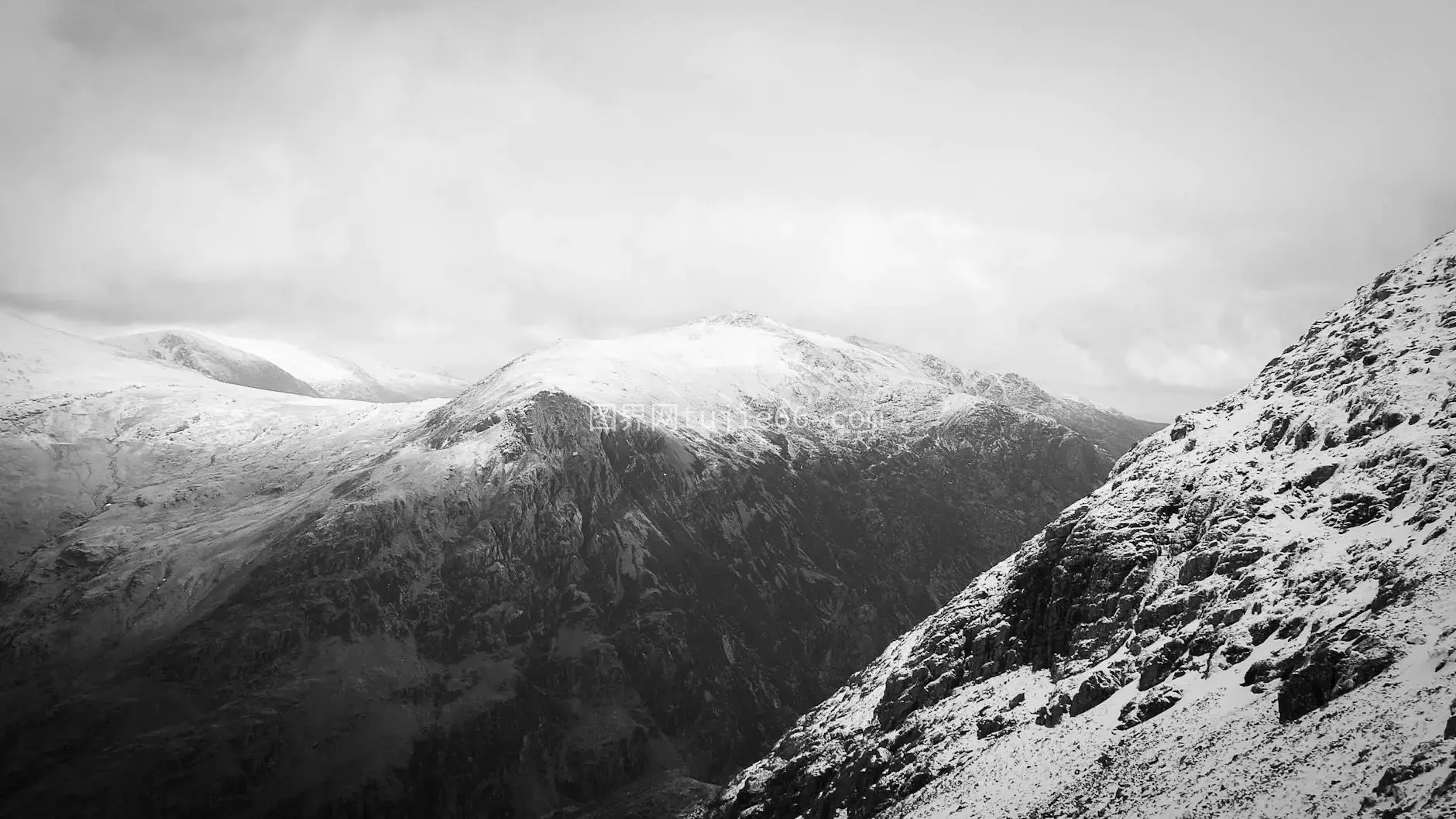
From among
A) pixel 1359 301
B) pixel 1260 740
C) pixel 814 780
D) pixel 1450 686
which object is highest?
pixel 1359 301

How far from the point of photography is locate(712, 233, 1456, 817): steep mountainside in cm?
6988

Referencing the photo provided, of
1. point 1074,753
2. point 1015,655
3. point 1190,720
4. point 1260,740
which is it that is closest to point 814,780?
point 1015,655

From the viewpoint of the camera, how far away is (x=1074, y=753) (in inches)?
3561

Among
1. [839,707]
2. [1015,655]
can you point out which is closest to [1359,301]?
[1015,655]

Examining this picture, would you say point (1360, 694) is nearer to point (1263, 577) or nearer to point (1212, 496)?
point (1263, 577)

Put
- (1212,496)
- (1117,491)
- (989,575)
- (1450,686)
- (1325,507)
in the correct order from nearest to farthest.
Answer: (1450,686), (1325,507), (1212,496), (1117,491), (989,575)

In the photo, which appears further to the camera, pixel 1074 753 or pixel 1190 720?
pixel 1074 753

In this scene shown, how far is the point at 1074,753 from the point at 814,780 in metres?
44.7

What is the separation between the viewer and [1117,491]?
123312 mm

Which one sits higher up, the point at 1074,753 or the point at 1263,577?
the point at 1263,577

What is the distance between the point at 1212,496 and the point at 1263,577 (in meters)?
16.9

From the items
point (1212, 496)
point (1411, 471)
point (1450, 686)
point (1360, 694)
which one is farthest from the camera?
point (1212, 496)

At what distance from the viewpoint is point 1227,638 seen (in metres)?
88.9

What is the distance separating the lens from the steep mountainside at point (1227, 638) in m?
69.9
